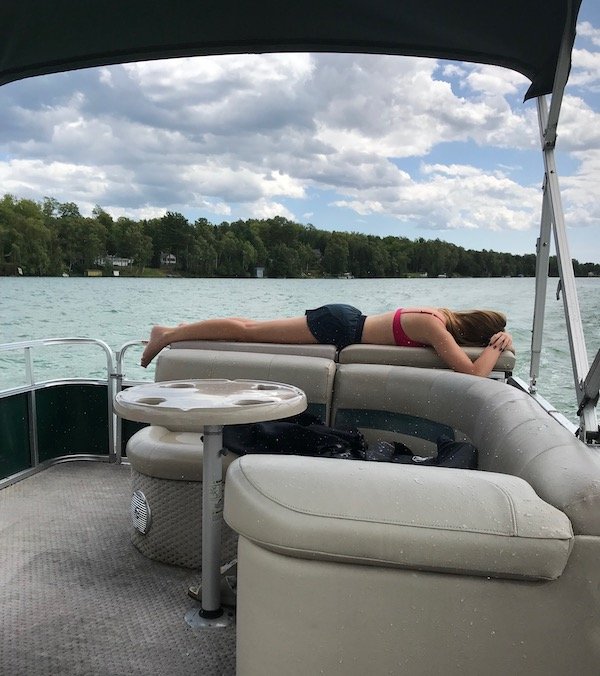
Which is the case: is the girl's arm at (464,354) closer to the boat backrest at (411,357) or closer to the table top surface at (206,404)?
the boat backrest at (411,357)

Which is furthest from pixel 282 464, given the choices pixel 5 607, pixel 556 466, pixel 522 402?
pixel 5 607

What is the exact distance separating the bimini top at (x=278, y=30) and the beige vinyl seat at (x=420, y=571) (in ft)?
6.53

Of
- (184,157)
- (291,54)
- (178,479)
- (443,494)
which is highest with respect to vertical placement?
(184,157)

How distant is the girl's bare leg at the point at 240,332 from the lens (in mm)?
2951

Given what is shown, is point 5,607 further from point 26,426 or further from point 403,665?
point 26,426

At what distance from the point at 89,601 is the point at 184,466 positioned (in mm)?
523

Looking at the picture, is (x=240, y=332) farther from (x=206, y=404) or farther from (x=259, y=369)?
(x=206, y=404)

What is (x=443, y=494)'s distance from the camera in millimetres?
1081

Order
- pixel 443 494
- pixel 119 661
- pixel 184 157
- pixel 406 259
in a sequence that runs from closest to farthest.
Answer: pixel 443 494, pixel 119 661, pixel 406 259, pixel 184 157

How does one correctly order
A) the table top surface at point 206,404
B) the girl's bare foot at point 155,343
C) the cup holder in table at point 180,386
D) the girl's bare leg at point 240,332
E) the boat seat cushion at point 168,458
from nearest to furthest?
the table top surface at point 206,404 → the cup holder in table at point 180,386 → the boat seat cushion at point 168,458 → the girl's bare leg at point 240,332 → the girl's bare foot at point 155,343

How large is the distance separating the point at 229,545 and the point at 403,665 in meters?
1.20

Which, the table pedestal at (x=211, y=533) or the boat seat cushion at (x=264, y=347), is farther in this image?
the boat seat cushion at (x=264, y=347)

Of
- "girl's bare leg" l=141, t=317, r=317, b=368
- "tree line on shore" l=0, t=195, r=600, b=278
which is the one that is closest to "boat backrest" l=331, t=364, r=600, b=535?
"girl's bare leg" l=141, t=317, r=317, b=368

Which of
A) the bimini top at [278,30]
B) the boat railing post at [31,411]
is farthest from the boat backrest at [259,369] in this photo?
the bimini top at [278,30]
